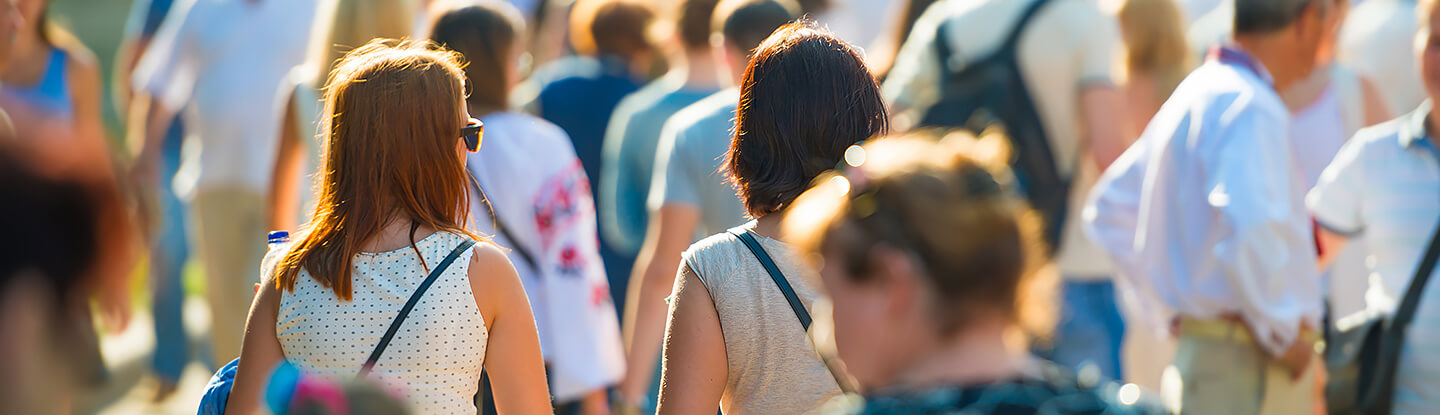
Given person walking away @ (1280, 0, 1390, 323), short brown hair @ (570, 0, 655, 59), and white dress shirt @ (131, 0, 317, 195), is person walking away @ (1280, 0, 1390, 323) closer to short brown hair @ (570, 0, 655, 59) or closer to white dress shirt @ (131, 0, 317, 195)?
short brown hair @ (570, 0, 655, 59)

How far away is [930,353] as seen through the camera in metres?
1.71

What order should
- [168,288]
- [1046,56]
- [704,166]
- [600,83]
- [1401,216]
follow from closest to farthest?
[1401,216] → [704,166] → [1046,56] → [600,83] → [168,288]

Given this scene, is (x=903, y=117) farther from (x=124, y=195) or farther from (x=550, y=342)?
(x=124, y=195)

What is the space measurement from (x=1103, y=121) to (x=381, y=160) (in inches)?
115

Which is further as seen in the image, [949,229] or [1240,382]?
[1240,382]

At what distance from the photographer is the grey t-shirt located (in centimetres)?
420

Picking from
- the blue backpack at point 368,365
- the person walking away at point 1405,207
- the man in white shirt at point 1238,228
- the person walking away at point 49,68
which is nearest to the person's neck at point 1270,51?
the man in white shirt at point 1238,228

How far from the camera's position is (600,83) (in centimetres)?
556

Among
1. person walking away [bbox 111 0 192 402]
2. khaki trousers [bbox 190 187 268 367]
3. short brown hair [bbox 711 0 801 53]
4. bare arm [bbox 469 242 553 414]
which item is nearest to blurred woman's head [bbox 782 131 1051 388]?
bare arm [bbox 469 242 553 414]

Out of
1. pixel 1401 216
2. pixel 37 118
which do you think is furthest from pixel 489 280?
pixel 1401 216

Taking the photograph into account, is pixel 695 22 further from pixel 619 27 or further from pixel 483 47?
pixel 483 47

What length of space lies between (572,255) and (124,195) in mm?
1853


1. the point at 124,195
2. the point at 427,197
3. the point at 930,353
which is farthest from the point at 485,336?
the point at 930,353

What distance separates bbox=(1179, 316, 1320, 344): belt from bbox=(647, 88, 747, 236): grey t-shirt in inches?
53.2
